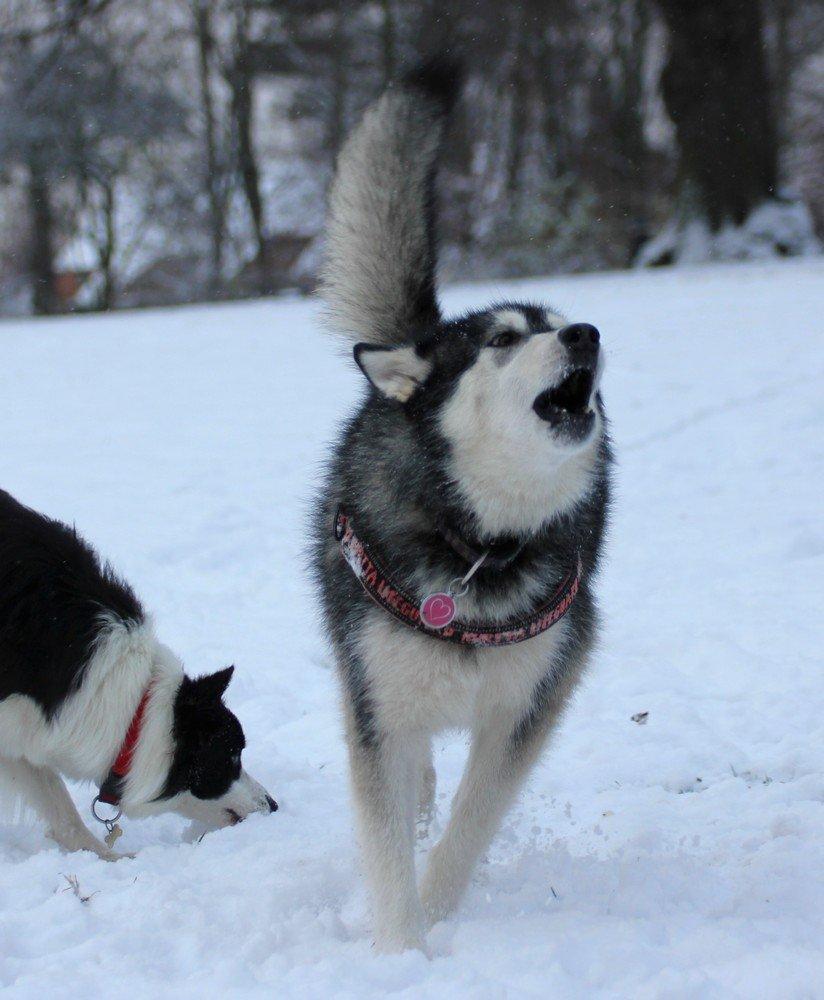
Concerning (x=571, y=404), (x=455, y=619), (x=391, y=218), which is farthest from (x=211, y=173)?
(x=455, y=619)

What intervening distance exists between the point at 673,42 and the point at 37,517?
15.2 meters

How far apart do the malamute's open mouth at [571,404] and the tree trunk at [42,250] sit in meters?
22.9

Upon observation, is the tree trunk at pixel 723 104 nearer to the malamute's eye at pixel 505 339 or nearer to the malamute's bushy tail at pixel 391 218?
the malamute's bushy tail at pixel 391 218

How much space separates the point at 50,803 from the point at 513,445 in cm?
210

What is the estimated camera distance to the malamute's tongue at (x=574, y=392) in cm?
249

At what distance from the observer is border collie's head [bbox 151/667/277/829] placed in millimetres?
3443

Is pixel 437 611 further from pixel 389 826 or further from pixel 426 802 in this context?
pixel 426 802

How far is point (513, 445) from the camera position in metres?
2.48

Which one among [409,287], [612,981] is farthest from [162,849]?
[409,287]

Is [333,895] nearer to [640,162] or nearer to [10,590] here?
[10,590]

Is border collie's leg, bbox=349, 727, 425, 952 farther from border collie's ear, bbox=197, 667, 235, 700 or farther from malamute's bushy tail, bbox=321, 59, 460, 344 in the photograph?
malamute's bushy tail, bbox=321, 59, 460, 344

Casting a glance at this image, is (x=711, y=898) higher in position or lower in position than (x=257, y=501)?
higher

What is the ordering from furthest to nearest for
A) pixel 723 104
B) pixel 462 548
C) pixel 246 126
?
pixel 246 126, pixel 723 104, pixel 462 548

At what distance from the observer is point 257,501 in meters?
6.46
